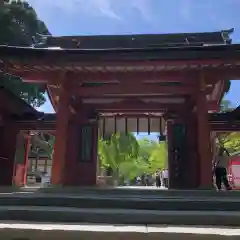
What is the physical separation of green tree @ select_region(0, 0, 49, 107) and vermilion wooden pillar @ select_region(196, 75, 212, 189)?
16149 mm

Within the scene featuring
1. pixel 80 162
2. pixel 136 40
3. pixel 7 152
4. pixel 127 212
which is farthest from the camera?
pixel 7 152

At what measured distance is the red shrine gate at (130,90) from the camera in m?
9.08

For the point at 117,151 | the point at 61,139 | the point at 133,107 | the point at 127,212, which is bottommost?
the point at 127,212

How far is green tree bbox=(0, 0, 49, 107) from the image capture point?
81.2 ft

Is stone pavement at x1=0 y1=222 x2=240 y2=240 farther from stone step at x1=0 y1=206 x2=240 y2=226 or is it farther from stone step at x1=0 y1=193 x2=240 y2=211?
stone step at x1=0 y1=193 x2=240 y2=211

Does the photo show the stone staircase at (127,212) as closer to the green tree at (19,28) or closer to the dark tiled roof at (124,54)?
the dark tiled roof at (124,54)

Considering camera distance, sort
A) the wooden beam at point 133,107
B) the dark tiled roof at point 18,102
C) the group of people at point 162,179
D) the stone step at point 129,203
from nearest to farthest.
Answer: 1. the stone step at point 129,203
2. the wooden beam at point 133,107
3. the dark tiled roof at point 18,102
4. the group of people at point 162,179

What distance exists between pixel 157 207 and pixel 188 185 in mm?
6343

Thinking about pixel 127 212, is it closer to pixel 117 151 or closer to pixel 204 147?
pixel 204 147

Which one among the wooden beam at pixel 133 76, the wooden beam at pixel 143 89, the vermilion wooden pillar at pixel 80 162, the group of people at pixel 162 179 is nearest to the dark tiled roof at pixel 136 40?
the wooden beam at pixel 133 76

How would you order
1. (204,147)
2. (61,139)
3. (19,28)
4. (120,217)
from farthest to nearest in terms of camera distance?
(19,28) < (61,139) < (204,147) < (120,217)

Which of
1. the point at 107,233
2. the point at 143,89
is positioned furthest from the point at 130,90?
the point at 107,233

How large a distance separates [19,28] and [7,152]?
15.0m

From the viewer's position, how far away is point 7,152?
47.4 feet
